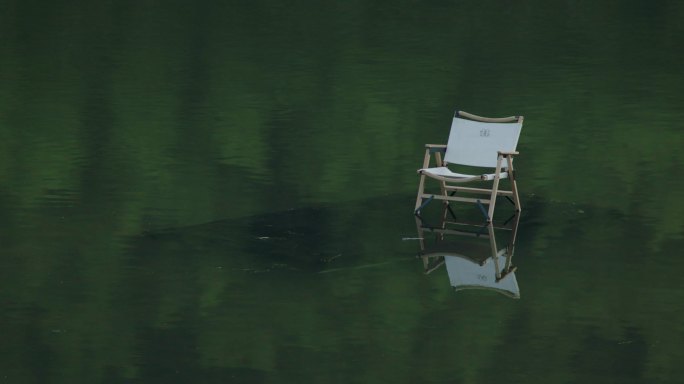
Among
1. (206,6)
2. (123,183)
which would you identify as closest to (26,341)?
(123,183)

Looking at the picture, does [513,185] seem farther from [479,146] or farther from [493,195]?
[479,146]

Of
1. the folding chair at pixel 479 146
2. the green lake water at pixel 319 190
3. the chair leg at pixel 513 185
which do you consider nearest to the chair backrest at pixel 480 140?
the folding chair at pixel 479 146

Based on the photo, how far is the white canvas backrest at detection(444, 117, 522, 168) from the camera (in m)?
6.76

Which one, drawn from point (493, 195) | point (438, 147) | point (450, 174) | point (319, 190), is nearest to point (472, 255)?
point (493, 195)

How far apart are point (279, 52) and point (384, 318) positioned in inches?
275

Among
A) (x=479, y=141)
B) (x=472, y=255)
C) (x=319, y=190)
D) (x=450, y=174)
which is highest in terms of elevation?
(x=479, y=141)

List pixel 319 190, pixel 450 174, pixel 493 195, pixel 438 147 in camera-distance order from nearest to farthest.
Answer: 1. pixel 493 195
2. pixel 450 174
3. pixel 438 147
4. pixel 319 190

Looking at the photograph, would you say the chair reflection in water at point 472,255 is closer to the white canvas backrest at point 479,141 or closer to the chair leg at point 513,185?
the chair leg at point 513,185

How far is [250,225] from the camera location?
20.2 feet

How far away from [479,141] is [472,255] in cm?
150

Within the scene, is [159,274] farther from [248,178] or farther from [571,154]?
[571,154]

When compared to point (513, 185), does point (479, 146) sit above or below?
above

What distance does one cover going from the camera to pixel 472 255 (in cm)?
550

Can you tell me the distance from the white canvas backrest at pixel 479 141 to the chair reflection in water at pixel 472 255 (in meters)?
0.50
